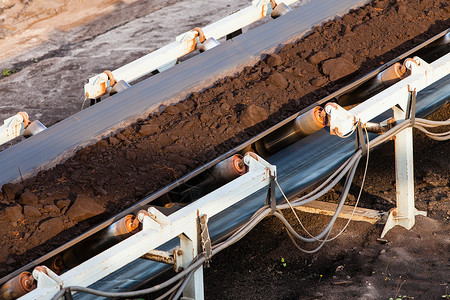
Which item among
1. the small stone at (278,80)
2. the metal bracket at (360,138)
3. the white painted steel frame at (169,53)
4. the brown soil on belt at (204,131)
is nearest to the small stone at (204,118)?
the brown soil on belt at (204,131)

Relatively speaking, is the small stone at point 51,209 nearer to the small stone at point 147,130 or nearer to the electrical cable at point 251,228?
the electrical cable at point 251,228

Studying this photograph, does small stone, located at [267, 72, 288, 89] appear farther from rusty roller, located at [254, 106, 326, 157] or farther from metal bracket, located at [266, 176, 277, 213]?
metal bracket, located at [266, 176, 277, 213]

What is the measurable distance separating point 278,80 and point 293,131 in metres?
0.68

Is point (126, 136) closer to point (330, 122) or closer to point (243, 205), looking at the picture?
point (243, 205)

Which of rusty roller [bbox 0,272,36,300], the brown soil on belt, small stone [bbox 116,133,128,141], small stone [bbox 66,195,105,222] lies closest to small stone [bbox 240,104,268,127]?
the brown soil on belt

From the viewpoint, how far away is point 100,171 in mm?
4328

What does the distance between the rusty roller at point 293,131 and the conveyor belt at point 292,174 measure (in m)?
0.08

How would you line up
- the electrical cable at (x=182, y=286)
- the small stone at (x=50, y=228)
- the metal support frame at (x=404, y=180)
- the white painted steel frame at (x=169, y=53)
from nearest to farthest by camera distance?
the electrical cable at (x=182, y=286) → the small stone at (x=50, y=228) → the metal support frame at (x=404, y=180) → the white painted steel frame at (x=169, y=53)

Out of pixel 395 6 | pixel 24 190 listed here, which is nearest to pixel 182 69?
pixel 24 190

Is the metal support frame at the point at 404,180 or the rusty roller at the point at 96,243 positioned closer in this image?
the rusty roller at the point at 96,243

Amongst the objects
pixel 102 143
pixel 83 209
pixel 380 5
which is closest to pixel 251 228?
pixel 83 209

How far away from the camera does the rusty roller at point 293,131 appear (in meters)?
4.31

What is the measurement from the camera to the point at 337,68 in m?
5.20

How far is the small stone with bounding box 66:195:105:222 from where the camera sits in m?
3.87
